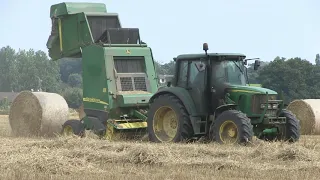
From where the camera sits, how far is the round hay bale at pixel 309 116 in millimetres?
18453

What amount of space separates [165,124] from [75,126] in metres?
2.35

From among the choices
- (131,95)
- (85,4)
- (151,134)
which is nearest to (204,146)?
(151,134)

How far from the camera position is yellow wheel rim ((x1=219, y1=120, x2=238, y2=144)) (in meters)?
12.1

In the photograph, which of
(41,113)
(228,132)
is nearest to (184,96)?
(228,132)

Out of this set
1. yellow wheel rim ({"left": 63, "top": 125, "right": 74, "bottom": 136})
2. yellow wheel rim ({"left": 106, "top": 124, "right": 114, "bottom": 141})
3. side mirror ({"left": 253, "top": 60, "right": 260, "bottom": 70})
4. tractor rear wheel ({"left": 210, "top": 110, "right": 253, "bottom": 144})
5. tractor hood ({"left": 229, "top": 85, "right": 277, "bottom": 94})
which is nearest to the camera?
tractor rear wheel ({"left": 210, "top": 110, "right": 253, "bottom": 144})

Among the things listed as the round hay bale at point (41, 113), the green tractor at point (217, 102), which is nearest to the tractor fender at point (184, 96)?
the green tractor at point (217, 102)

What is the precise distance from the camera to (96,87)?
14.9m

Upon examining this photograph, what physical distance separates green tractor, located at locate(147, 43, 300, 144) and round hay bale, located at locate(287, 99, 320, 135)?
5666 millimetres

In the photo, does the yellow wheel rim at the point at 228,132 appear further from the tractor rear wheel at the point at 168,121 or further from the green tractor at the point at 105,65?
the green tractor at the point at 105,65

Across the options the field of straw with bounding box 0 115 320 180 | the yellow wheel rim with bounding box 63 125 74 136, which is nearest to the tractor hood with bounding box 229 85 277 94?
the field of straw with bounding box 0 115 320 180

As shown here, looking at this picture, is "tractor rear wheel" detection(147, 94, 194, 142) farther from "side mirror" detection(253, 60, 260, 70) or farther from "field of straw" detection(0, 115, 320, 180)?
"side mirror" detection(253, 60, 260, 70)

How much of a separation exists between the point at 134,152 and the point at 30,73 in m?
90.6

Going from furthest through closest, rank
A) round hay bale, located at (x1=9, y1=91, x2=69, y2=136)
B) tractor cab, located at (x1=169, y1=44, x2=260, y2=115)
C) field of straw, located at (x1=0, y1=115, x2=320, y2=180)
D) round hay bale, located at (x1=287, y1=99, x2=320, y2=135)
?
1. round hay bale, located at (x1=287, y1=99, x2=320, y2=135)
2. round hay bale, located at (x1=9, y1=91, x2=69, y2=136)
3. tractor cab, located at (x1=169, y1=44, x2=260, y2=115)
4. field of straw, located at (x1=0, y1=115, x2=320, y2=180)

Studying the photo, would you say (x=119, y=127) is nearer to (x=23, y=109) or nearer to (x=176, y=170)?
(x=23, y=109)
